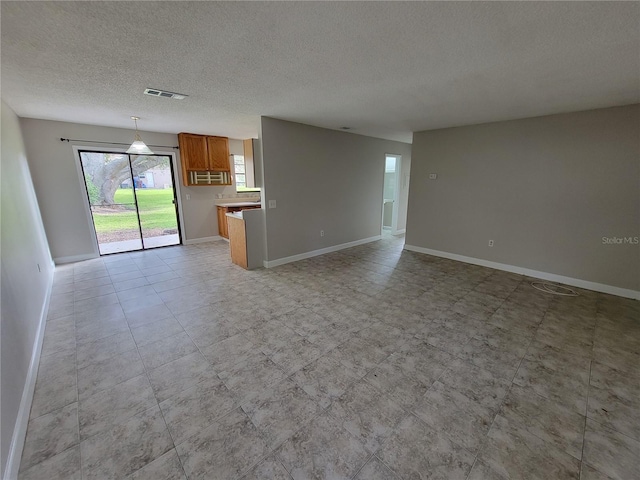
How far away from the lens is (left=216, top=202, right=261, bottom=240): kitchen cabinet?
6.06 metres

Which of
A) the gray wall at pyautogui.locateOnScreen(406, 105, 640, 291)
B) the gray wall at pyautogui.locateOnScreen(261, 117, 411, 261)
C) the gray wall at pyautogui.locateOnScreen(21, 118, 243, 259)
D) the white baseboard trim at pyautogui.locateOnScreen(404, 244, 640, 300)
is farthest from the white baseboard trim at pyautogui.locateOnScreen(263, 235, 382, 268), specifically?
the gray wall at pyautogui.locateOnScreen(21, 118, 243, 259)

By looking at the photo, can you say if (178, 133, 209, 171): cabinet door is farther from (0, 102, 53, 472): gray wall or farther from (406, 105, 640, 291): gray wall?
(406, 105, 640, 291): gray wall

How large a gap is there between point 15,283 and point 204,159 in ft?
14.0

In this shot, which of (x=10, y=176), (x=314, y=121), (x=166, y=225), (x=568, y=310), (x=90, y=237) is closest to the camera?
(x=10, y=176)

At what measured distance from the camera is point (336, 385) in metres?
1.91

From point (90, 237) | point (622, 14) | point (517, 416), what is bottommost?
point (517, 416)

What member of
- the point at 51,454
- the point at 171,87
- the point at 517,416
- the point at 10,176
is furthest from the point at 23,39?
the point at 517,416

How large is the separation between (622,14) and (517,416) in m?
2.45

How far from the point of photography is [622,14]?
4.71ft

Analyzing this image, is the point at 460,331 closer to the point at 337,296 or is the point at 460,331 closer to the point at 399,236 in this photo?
the point at 337,296

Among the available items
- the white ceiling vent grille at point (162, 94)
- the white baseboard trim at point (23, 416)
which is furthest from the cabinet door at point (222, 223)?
the white baseboard trim at point (23, 416)

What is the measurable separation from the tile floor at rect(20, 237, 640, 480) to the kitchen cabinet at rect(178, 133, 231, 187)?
307 cm

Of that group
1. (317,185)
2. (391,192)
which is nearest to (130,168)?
(317,185)

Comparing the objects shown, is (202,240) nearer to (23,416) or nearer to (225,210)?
(225,210)
